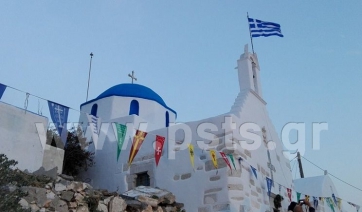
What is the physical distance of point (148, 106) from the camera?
52.1 feet

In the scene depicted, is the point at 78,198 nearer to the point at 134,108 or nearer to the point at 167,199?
the point at 167,199

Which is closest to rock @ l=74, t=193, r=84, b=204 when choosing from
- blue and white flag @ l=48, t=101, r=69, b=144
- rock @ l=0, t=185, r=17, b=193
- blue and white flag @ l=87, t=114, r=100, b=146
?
rock @ l=0, t=185, r=17, b=193

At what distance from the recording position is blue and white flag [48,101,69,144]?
30.0 ft

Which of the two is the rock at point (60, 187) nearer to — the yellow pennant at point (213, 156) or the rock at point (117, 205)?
the rock at point (117, 205)

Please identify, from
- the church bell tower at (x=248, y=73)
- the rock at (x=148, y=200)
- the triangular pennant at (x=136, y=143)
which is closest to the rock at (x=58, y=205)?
the rock at (x=148, y=200)

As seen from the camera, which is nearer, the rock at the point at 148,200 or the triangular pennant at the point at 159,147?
the rock at the point at 148,200

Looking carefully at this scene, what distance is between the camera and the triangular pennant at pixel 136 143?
418 inches

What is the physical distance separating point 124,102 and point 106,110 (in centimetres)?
78

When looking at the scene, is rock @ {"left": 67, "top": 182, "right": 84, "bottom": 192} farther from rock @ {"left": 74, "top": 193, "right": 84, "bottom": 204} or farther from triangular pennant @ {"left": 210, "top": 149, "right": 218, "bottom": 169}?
triangular pennant @ {"left": 210, "top": 149, "right": 218, "bottom": 169}

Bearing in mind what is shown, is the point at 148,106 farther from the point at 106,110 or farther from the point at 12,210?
the point at 12,210

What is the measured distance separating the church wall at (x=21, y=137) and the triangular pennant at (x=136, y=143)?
94.0 inches

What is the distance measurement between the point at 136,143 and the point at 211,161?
2105 mm

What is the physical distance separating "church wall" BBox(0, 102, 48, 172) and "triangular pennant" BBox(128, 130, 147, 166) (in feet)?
7.83

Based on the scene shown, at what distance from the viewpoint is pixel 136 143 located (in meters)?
10.8
